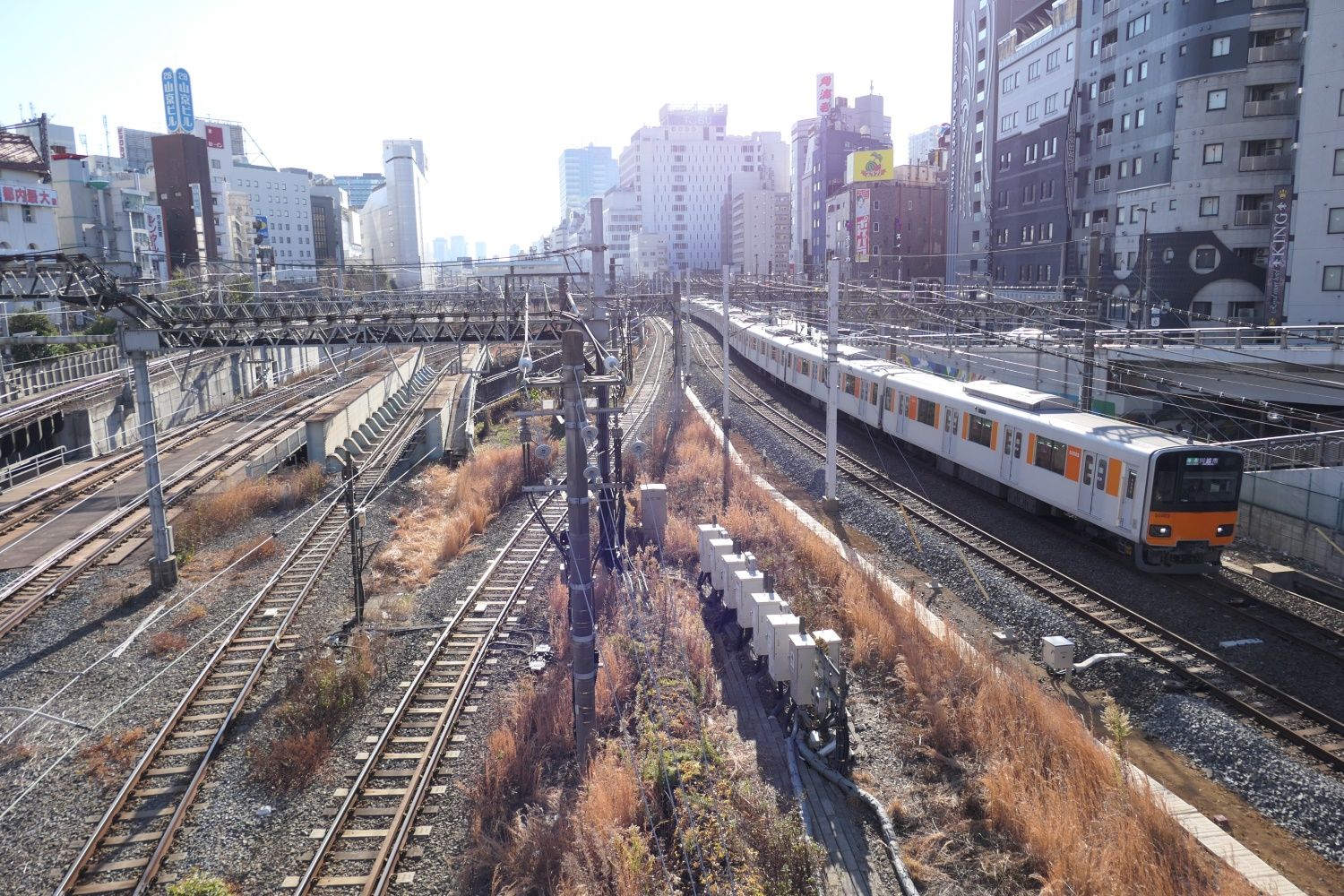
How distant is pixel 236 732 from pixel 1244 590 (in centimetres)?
1229

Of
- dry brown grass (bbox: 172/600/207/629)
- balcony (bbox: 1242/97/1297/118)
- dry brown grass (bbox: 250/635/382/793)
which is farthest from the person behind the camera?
balcony (bbox: 1242/97/1297/118)

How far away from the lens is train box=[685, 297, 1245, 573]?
38.7 feet

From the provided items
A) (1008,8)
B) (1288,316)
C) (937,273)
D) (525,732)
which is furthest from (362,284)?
(525,732)

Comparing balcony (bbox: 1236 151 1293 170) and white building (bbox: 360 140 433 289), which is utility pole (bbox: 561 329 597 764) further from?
white building (bbox: 360 140 433 289)

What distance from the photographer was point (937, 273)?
202 ft

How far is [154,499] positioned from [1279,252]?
2832 centimetres

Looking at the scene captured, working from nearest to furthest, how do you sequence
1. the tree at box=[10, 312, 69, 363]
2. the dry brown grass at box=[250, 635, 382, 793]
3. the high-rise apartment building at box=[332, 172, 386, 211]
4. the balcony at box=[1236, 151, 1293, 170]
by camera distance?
the dry brown grass at box=[250, 635, 382, 793] < the tree at box=[10, 312, 69, 363] < the balcony at box=[1236, 151, 1293, 170] < the high-rise apartment building at box=[332, 172, 386, 211]

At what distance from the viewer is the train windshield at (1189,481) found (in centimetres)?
1172

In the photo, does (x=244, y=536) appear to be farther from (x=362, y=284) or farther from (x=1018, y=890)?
(x=362, y=284)

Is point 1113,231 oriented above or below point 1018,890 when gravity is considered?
above

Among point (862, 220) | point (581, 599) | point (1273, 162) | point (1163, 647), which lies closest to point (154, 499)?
point (581, 599)

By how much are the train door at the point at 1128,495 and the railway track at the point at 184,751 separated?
11.2 m

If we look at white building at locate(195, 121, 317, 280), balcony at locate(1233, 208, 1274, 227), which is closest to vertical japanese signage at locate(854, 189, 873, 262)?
balcony at locate(1233, 208, 1274, 227)

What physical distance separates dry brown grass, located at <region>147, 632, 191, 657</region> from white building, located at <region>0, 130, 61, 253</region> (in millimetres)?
33726
